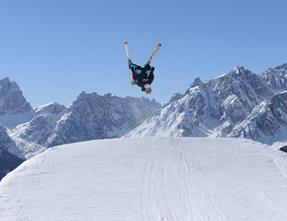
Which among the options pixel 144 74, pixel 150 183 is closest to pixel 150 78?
pixel 144 74

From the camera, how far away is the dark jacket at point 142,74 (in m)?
36.2

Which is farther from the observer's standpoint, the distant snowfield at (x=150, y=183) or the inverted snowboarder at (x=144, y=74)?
the distant snowfield at (x=150, y=183)

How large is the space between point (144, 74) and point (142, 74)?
12 centimetres

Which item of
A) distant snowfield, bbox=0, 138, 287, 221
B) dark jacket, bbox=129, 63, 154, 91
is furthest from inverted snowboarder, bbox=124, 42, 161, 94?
distant snowfield, bbox=0, 138, 287, 221

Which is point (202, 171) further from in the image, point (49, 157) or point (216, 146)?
point (49, 157)

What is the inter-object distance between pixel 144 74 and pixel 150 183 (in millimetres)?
17643

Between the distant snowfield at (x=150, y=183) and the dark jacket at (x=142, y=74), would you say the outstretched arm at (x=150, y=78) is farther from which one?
the distant snowfield at (x=150, y=183)

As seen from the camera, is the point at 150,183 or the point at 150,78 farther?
the point at 150,183

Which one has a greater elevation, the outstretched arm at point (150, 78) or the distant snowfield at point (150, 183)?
the outstretched arm at point (150, 78)

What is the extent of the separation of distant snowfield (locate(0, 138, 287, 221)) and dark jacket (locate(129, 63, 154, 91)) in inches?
426

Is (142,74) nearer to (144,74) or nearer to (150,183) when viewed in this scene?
(144,74)

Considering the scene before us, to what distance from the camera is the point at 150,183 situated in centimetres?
5181

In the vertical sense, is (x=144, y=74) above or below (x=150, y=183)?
above

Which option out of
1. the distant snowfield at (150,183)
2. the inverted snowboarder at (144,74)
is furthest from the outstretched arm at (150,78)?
the distant snowfield at (150,183)
